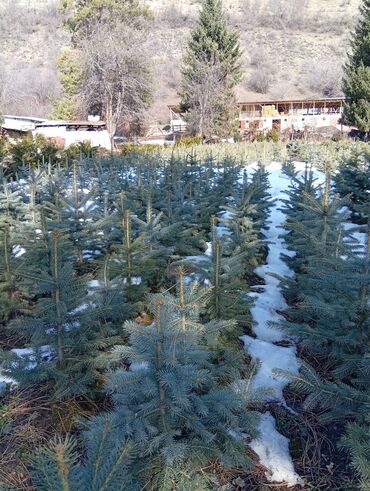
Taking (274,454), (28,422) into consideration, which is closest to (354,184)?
(274,454)

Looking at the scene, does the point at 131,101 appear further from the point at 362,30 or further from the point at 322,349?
the point at 322,349

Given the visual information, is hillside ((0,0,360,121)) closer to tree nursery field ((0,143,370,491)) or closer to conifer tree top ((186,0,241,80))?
conifer tree top ((186,0,241,80))

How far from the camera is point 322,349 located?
10.9 ft

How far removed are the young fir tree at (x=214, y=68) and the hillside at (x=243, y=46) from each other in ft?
28.8

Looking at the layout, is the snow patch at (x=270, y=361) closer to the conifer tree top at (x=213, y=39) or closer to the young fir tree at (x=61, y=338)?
the young fir tree at (x=61, y=338)

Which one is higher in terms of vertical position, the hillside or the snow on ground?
the hillside

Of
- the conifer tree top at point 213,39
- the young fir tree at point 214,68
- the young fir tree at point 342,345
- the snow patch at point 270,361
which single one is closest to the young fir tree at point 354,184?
the young fir tree at point 342,345

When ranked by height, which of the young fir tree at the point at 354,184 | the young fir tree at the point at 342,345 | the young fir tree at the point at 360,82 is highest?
the young fir tree at the point at 360,82

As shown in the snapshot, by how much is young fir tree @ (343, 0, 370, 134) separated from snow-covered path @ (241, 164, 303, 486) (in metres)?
25.7

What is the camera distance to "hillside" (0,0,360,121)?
45375 mm

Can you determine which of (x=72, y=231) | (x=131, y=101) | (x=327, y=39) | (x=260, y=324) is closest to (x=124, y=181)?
(x=72, y=231)

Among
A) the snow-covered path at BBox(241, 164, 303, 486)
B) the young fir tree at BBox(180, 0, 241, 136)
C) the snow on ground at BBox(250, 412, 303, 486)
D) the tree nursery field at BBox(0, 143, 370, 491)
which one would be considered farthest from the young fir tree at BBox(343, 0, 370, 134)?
the snow on ground at BBox(250, 412, 303, 486)

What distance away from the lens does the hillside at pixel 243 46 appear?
149 feet

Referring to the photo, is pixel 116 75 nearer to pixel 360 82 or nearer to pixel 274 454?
pixel 360 82
